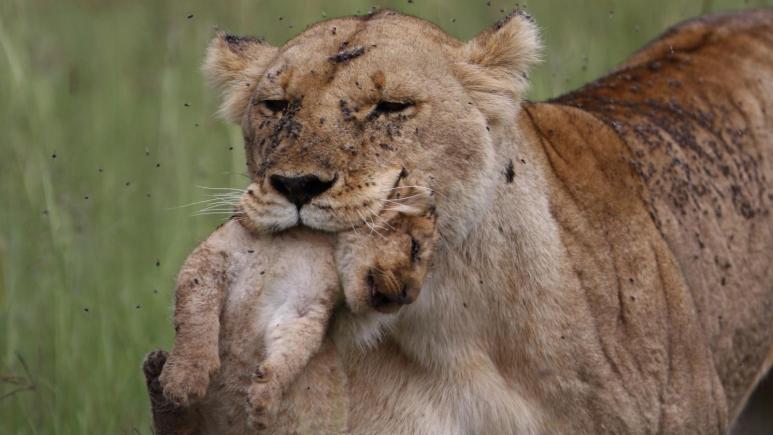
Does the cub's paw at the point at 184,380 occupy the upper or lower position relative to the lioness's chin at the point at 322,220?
lower

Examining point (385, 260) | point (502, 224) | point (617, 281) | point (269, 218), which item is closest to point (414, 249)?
point (385, 260)

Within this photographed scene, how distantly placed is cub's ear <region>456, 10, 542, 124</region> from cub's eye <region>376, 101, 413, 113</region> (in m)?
0.26

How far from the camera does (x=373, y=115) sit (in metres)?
3.32

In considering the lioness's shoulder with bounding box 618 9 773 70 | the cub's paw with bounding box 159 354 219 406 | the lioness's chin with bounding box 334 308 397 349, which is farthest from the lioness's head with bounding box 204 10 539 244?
the lioness's shoulder with bounding box 618 9 773 70

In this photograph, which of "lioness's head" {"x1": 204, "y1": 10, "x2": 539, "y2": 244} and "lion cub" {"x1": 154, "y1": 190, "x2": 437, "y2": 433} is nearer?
"lion cub" {"x1": 154, "y1": 190, "x2": 437, "y2": 433}

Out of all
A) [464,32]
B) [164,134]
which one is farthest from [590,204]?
[464,32]

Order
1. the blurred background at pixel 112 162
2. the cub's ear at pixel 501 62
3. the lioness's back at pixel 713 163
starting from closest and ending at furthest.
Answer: the cub's ear at pixel 501 62, the lioness's back at pixel 713 163, the blurred background at pixel 112 162

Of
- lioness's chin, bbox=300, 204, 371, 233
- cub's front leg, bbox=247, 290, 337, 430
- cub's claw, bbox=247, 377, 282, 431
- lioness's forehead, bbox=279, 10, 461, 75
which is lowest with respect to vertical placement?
Answer: cub's claw, bbox=247, 377, 282, 431

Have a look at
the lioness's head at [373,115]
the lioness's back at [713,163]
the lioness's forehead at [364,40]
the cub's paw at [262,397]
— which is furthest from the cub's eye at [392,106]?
the lioness's back at [713,163]

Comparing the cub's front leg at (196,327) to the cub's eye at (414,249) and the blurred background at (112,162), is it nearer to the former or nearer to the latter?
the cub's eye at (414,249)

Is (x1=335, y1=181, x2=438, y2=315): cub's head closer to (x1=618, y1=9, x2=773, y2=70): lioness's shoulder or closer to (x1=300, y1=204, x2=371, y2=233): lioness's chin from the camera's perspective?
(x1=300, y1=204, x2=371, y2=233): lioness's chin

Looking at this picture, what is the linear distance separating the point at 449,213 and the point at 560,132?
93 centimetres

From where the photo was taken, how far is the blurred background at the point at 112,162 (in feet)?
16.2

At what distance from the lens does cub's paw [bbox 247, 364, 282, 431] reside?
2.97 metres
